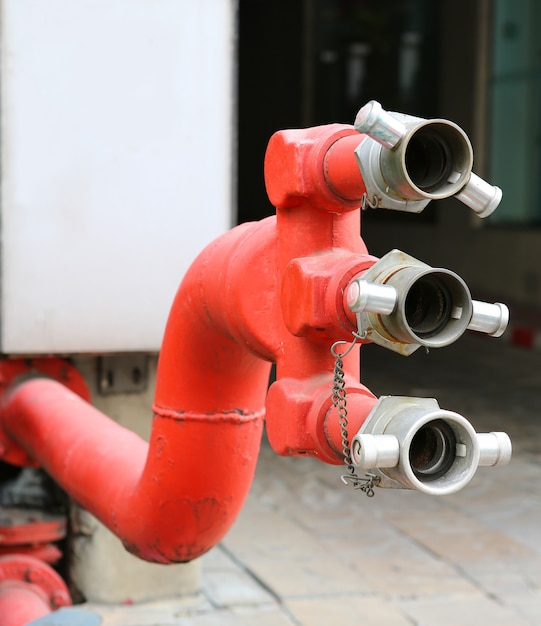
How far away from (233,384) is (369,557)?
6.09ft

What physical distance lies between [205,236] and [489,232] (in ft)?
27.2

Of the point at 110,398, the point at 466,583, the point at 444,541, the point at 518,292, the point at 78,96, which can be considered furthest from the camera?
the point at 518,292

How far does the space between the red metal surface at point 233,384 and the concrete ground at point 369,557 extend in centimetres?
28

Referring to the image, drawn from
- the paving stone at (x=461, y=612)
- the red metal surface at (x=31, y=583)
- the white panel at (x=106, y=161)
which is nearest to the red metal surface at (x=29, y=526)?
the red metal surface at (x=31, y=583)

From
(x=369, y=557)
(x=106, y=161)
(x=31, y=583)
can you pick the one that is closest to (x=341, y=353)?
(x=106, y=161)

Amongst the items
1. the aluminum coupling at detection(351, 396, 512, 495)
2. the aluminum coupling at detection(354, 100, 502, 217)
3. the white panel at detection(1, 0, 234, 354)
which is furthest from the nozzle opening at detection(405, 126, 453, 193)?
the white panel at detection(1, 0, 234, 354)

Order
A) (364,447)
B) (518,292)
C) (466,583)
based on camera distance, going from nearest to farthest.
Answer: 1. (364,447)
2. (466,583)
3. (518,292)

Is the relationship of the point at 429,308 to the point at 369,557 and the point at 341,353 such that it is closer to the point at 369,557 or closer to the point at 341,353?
the point at 341,353

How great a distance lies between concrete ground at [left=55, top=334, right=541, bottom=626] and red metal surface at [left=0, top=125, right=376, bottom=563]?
0.28 meters

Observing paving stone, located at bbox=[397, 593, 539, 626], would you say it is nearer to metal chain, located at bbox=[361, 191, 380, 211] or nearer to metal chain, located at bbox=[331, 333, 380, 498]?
metal chain, located at bbox=[331, 333, 380, 498]

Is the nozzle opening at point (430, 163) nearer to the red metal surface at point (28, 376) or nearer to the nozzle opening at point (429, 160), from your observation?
the nozzle opening at point (429, 160)

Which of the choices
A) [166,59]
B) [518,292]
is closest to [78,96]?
[166,59]

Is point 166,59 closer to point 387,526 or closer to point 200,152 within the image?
point 200,152

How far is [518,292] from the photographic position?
10.3 meters
